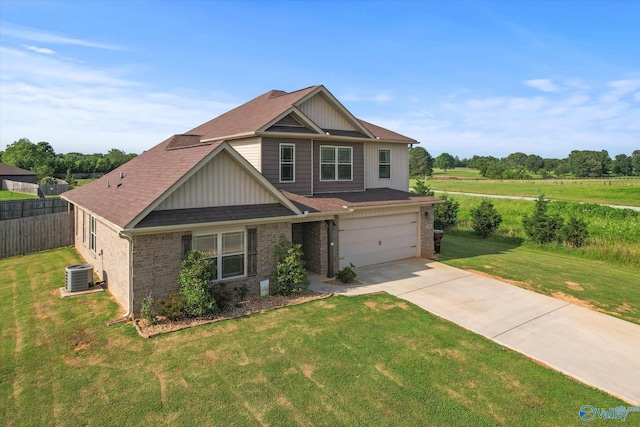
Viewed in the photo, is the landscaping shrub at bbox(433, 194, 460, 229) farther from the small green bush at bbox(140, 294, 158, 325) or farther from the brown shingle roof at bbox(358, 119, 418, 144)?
the small green bush at bbox(140, 294, 158, 325)

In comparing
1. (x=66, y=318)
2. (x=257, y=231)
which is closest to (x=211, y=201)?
(x=257, y=231)

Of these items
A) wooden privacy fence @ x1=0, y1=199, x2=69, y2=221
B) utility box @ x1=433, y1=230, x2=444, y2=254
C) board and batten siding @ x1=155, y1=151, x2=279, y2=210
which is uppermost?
board and batten siding @ x1=155, y1=151, x2=279, y2=210

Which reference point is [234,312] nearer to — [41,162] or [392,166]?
[392,166]

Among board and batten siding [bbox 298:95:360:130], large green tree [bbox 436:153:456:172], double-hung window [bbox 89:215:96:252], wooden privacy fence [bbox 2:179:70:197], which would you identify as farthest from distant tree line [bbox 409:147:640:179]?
double-hung window [bbox 89:215:96:252]

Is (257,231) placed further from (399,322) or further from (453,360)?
(453,360)

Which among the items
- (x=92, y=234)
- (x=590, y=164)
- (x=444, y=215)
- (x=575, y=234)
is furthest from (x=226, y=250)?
(x=590, y=164)

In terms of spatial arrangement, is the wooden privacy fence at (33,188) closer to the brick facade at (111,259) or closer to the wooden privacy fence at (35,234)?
the wooden privacy fence at (35,234)
